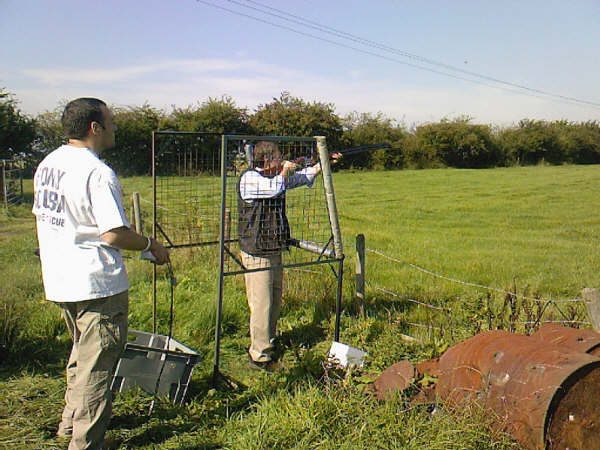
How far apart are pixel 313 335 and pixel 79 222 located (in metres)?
2.85

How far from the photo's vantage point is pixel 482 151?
36.8 meters

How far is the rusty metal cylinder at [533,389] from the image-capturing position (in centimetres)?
258

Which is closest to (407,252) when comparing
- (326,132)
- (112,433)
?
(112,433)

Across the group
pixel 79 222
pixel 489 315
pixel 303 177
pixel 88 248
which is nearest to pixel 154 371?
pixel 88 248

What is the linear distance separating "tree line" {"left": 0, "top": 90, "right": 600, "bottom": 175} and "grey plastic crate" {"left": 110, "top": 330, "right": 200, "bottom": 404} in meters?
18.1

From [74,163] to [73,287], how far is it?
0.67m

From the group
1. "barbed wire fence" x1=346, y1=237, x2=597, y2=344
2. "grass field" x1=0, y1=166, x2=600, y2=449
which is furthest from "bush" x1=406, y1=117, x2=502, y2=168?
"barbed wire fence" x1=346, y1=237, x2=597, y2=344

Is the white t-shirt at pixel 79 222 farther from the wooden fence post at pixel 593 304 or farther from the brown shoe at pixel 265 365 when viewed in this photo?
the wooden fence post at pixel 593 304

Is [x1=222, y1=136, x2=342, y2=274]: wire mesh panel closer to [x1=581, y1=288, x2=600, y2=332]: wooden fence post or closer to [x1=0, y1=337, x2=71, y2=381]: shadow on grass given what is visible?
[x1=0, y1=337, x2=71, y2=381]: shadow on grass

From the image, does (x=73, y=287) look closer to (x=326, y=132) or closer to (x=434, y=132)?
(x=326, y=132)

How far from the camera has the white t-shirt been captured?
266 centimetres

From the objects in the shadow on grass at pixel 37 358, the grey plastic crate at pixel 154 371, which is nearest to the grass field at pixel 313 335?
the shadow on grass at pixel 37 358

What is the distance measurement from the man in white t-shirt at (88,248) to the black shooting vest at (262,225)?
1357 millimetres

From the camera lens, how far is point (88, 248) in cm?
273
